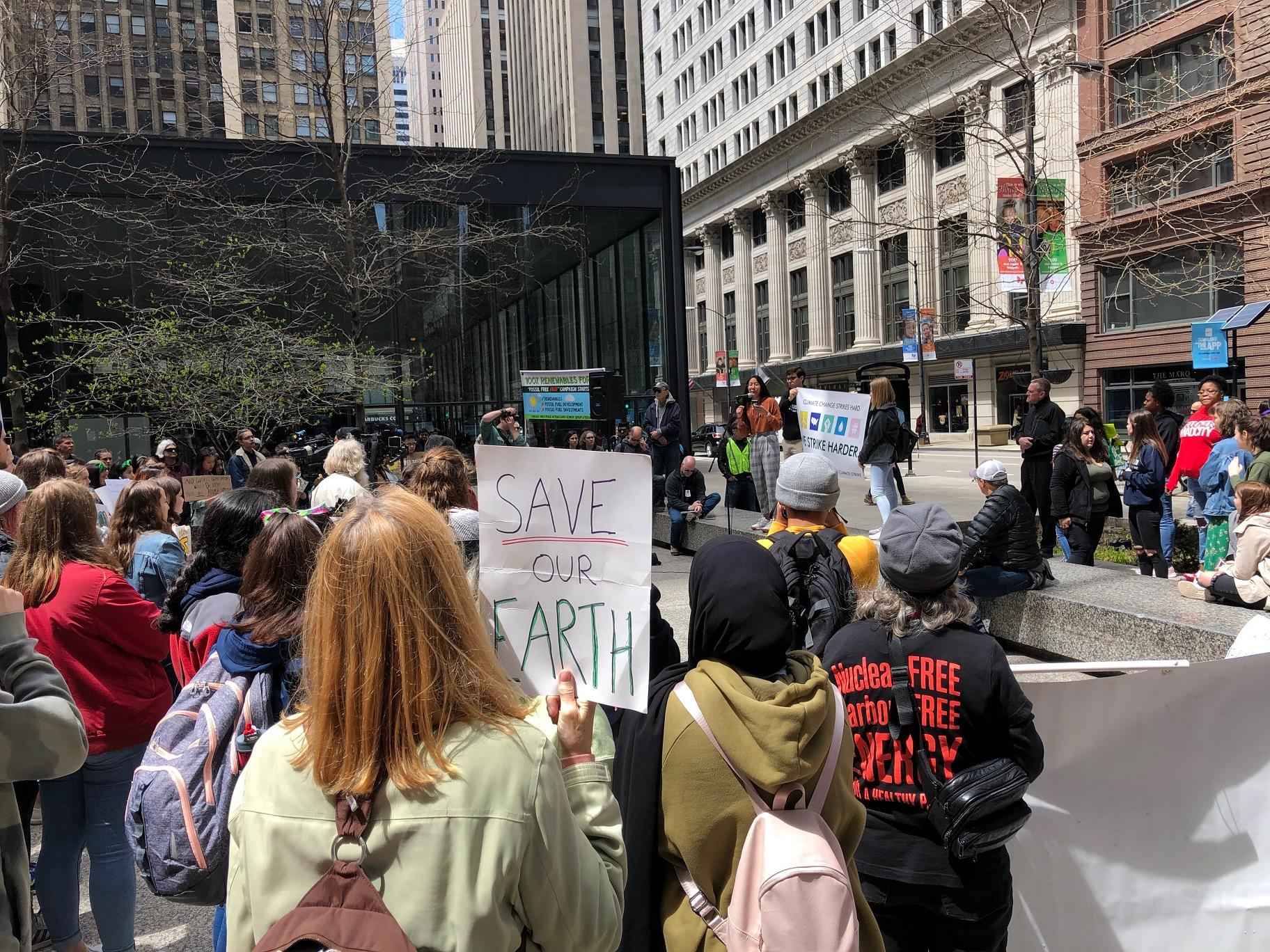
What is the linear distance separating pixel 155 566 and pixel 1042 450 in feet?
29.9

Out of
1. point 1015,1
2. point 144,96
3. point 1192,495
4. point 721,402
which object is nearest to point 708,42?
point 721,402

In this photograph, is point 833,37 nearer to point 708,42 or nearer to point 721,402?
point 708,42

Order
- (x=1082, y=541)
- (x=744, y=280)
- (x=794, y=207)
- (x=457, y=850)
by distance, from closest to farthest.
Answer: (x=457, y=850) < (x=1082, y=541) < (x=794, y=207) < (x=744, y=280)

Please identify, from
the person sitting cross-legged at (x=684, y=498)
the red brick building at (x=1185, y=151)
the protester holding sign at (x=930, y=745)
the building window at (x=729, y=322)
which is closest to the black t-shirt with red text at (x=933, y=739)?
the protester holding sign at (x=930, y=745)

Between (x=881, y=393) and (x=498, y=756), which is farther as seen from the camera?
(x=881, y=393)

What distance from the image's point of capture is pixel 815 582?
12.9 feet

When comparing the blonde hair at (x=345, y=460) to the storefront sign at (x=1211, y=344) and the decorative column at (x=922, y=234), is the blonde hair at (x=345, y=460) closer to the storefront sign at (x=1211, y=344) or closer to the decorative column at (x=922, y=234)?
the storefront sign at (x=1211, y=344)

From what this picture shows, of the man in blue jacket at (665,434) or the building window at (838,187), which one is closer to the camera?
the man in blue jacket at (665,434)

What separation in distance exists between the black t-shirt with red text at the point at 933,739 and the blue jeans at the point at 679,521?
34.9 feet

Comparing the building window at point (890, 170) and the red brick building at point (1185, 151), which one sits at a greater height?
the building window at point (890, 170)

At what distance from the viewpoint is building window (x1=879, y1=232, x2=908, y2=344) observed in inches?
2029

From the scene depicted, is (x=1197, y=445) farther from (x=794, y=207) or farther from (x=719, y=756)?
(x=794, y=207)

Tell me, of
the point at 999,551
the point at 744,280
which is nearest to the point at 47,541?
the point at 999,551

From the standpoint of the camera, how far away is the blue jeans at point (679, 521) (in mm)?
13367
